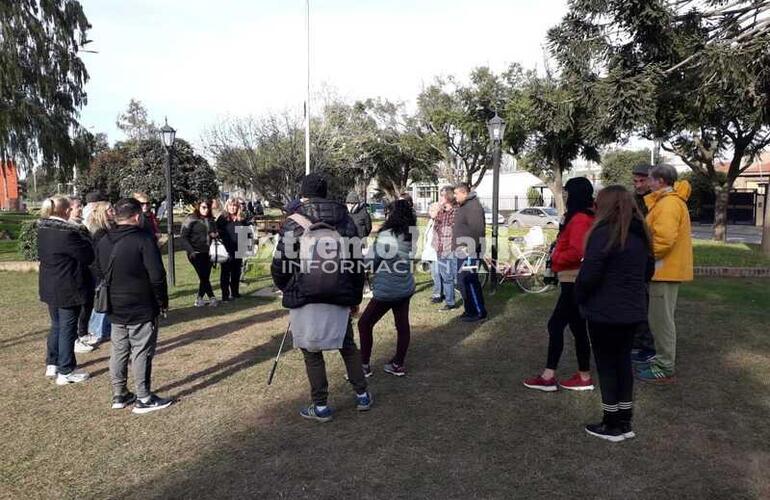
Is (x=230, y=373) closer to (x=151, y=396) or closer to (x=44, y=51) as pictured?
(x=151, y=396)

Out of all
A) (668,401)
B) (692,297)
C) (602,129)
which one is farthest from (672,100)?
(668,401)

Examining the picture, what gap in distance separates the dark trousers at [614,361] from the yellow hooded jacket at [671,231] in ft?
3.83

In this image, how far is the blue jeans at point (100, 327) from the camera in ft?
21.2

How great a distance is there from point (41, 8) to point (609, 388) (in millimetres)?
21237

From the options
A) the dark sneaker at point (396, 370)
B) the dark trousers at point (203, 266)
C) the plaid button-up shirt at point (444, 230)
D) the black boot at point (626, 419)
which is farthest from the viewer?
the dark trousers at point (203, 266)

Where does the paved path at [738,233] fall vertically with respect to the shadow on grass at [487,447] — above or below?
above

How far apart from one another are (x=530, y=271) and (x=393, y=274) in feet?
18.2

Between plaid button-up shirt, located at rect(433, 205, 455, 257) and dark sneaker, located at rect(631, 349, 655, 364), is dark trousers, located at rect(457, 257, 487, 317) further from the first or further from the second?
dark sneaker, located at rect(631, 349, 655, 364)

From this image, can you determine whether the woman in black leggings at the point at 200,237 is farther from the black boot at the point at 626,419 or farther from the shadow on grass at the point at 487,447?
the black boot at the point at 626,419

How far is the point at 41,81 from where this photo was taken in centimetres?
1872

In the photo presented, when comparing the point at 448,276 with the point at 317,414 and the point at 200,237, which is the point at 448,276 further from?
the point at 317,414

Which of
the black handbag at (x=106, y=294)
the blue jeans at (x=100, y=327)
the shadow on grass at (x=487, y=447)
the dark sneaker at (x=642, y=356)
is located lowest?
the shadow on grass at (x=487, y=447)

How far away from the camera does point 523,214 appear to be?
31672 millimetres

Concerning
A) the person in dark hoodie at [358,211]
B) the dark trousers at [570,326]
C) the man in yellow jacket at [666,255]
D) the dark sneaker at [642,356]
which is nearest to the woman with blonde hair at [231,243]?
the person in dark hoodie at [358,211]
